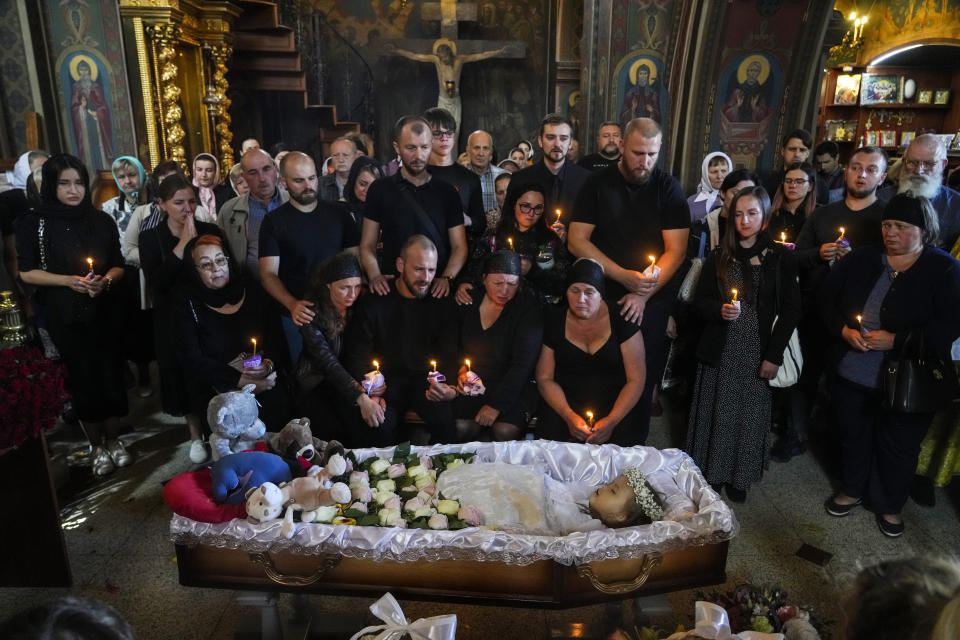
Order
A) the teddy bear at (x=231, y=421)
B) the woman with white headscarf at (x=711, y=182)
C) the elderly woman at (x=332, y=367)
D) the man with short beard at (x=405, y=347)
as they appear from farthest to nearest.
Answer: the woman with white headscarf at (x=711, y=182)
the man with short beard at (x=405, y=347)
the elderly woman at (x=332, y=367)
the teddy bear at (x=231, y=421)

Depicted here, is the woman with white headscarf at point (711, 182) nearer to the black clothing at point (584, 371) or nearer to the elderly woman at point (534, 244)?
the elderly woman at point (534, 244)

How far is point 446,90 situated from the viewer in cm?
1178

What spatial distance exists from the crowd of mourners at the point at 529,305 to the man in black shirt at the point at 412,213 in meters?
0.01

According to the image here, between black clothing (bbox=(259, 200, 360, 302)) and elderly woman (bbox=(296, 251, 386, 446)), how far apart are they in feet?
1.21

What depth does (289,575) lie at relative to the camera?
2.25m

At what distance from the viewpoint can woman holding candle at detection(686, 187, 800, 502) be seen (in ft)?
10.8

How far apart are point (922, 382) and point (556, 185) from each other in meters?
→ 2.31

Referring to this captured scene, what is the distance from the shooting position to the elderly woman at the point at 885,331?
2910 millimetres

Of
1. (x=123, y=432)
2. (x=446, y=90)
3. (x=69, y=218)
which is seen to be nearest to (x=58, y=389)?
(x=69, y=218)

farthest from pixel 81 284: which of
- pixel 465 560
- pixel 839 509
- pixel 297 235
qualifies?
pixel 839 509

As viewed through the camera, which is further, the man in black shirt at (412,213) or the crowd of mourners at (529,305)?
the man in black shirt at (412,213)

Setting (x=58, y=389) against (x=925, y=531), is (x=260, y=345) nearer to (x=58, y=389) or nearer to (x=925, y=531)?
(x=58, y=389)

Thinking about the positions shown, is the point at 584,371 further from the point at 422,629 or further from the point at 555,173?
the point at 422,629

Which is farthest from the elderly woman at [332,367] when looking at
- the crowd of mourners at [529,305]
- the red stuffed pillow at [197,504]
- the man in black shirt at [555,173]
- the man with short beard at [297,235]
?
the man in black shirt at [555,173]
